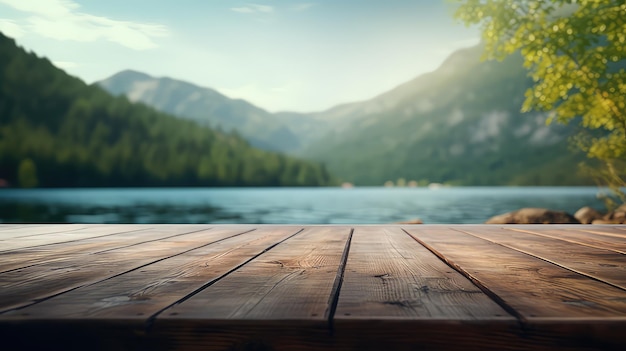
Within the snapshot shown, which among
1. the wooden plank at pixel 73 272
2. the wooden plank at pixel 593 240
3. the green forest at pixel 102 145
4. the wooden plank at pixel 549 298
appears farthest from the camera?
the green forest at pixel 102 145

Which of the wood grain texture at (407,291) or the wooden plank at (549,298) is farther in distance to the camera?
the wood grain texture at (407,291)

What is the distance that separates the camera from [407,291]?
2076mm

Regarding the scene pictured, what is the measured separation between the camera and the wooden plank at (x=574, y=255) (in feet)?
8.29

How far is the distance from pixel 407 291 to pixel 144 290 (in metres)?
1.10

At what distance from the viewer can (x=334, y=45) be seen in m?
165

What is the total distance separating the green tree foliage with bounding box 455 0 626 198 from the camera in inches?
330

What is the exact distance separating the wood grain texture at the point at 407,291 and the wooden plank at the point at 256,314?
9 cm

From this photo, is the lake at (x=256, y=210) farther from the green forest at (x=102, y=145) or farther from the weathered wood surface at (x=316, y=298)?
the weathered wood surface at (x=316, y=298)

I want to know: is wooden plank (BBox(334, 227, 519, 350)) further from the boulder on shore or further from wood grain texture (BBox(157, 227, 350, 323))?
the boulder on shore

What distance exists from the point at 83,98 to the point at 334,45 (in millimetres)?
83227

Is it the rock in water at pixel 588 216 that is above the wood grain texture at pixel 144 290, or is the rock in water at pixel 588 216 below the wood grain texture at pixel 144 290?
below

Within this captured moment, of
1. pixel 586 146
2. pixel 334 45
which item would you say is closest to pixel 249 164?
pixel 334 45

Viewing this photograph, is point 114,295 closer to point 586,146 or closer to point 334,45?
point 586,146

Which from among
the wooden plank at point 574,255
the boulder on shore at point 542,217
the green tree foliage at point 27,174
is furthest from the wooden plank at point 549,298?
the green tree foliage at point 27,174
